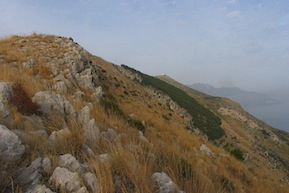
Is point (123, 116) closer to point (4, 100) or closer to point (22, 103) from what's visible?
point (22, 103)

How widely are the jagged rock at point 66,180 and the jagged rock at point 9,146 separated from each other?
838 millimetres

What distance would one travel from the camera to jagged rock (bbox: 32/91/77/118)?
6938 mm

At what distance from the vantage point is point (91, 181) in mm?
4098

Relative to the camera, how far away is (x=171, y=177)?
5.32m

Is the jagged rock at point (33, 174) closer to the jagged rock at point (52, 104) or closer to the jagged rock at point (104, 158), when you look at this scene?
the jagged rock at point (104, 158)

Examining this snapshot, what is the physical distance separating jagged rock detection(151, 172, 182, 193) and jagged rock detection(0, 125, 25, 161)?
2253 mm

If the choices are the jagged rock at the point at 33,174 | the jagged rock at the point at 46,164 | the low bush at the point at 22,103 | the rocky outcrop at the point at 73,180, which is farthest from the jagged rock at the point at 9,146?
the low bush at the point at 22,103

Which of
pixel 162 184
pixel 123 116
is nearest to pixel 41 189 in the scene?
pixel 162 184

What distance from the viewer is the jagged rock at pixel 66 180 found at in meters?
3.94

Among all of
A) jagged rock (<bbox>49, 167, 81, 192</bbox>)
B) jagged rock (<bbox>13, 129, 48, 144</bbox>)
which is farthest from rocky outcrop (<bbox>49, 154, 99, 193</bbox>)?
jagged rock (<bbox>13, 129, 48, 144</bbox>)

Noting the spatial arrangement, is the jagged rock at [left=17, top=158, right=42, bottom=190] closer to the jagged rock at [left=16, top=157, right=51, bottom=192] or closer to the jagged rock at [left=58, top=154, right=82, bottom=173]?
the jagged rock at [left=16, top=157, right=51, bottom=192]

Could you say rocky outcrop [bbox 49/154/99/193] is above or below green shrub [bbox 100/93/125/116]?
above

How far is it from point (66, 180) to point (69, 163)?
0.52m

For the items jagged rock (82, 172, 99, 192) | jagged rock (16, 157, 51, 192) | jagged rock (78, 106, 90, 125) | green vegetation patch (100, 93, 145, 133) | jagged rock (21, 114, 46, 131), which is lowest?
green vegetation patch (100, 93, 145, 133)
